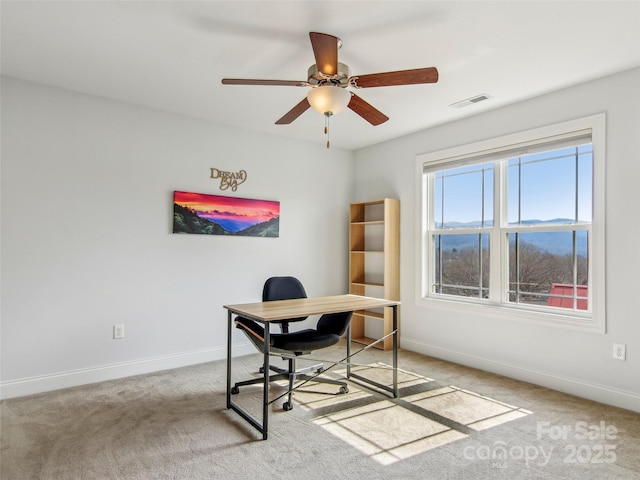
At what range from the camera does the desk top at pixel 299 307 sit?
260cm

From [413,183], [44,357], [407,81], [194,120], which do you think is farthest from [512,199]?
[44,357]

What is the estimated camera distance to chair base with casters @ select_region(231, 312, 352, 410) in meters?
2.89

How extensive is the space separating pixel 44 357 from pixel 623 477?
402 centimetres

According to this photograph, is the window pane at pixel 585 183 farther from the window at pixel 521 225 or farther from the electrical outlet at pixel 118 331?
the electrical outlet at pixel 118 331

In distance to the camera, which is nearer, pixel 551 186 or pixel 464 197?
pixel 551 186

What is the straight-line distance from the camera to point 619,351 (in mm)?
2965

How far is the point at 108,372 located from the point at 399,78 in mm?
3379

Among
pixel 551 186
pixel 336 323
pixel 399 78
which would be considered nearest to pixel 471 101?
pixel 551 186

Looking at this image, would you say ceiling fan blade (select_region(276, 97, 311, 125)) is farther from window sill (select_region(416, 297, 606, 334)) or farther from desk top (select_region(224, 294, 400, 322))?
window sill (select_region(416, 297, 606, 334))

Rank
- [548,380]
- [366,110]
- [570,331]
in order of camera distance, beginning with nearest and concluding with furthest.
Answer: [366,110] < [570,331] < [548,380]

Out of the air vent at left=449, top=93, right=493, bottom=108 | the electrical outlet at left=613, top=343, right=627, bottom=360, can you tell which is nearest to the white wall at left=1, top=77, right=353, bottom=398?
the air vent at left=449, top=93, right=493, bottom=108

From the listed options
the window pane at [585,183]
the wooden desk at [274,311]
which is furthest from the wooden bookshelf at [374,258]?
the window pane at [585,183]

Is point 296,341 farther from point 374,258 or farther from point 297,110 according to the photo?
point 374,258

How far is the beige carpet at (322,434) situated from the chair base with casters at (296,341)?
9 centimetres
